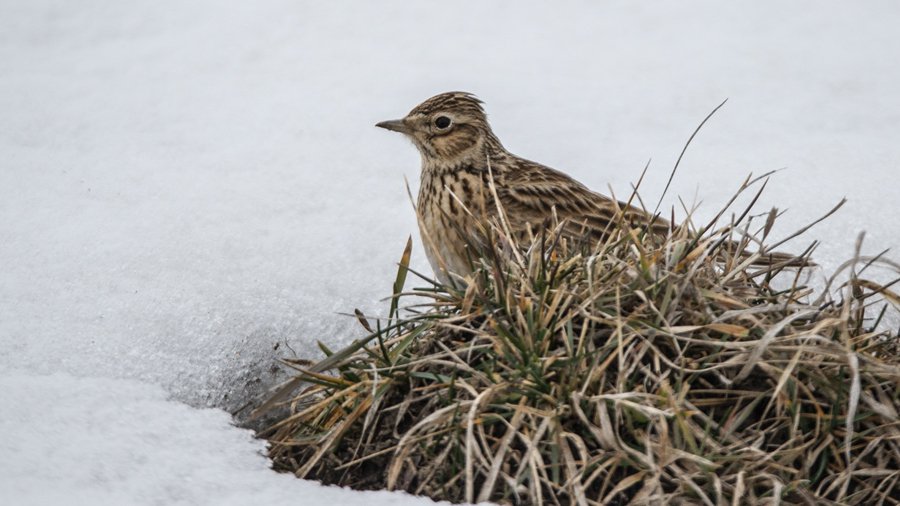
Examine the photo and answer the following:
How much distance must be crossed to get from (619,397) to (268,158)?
4105 millimetres

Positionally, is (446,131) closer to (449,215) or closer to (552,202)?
(449,215)

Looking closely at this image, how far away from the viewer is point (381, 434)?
3.26m

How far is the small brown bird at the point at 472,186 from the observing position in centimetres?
482

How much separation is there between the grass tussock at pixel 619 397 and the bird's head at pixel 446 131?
2.16 meters

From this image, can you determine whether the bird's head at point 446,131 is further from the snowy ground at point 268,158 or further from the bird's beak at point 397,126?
the snowy ground at point 268,158

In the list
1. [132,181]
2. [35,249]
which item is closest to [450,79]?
[132,181]

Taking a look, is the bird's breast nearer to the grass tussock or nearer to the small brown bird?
the small brown bird

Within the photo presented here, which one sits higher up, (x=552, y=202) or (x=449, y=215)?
(x=552, y=202)

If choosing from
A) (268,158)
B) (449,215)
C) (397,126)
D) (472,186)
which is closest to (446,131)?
(397,126)

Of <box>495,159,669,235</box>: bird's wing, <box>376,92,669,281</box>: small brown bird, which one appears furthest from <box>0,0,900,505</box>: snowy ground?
<box>495,159,669,235</box>: bird's wing

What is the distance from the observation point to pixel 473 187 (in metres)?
5.28

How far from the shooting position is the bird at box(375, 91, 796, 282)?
15.7 ft

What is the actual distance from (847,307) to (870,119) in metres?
4.30

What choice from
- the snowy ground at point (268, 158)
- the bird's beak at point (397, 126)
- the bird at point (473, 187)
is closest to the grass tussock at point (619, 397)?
the snowy ground at point (268, 158)
